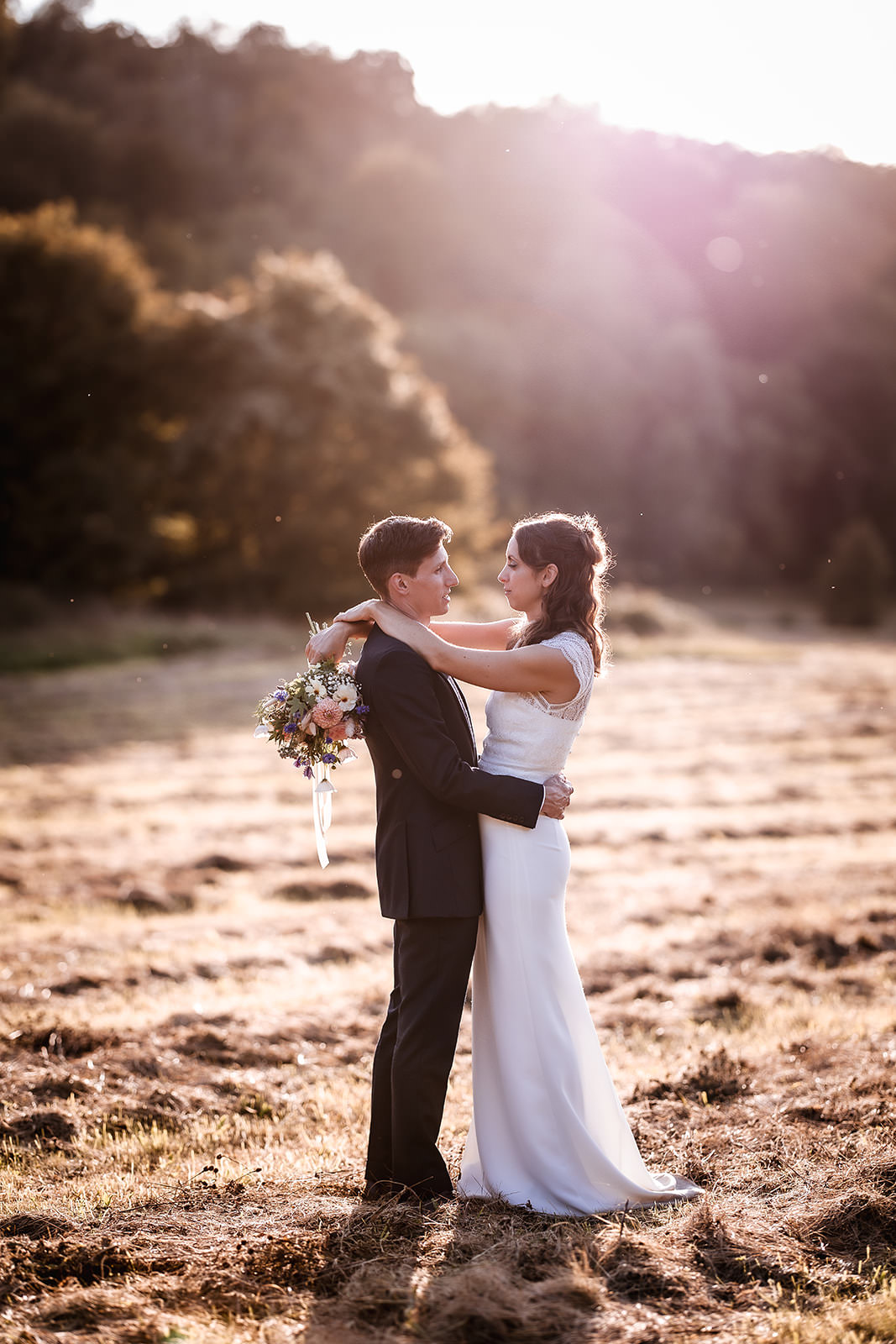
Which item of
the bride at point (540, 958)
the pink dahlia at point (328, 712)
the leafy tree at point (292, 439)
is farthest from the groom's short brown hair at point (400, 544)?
the leafy tree at point (292, 439)

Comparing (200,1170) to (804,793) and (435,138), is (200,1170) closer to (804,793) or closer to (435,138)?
(804,793)

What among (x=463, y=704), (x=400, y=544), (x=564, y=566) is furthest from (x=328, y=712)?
(x=564, y=566)

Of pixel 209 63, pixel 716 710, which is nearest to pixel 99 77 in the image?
pixel 209 63

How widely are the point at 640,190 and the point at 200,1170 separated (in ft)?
188

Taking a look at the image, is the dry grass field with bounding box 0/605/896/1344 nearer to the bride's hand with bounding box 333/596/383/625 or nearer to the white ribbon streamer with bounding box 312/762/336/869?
the white ribbon streamer with bounding box 312/762/336/869

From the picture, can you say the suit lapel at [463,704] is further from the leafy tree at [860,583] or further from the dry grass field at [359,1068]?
the leafy tree at [860,583]

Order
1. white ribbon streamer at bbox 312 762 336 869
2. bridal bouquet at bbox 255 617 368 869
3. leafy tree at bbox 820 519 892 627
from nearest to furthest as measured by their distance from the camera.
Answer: bridal bouquet at bbox 255 617 368 869 < white ribbon streamer at bbox 312 762 336 869 < leafy tree at bbox 820 519 892 627

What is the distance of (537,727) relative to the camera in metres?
4.33

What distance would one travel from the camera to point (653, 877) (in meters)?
11.5

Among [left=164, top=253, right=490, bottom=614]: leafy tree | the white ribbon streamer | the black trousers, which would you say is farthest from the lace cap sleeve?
[left=164, top=253, right=490, bottom=614]: leafy tree

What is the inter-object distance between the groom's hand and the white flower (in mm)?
806

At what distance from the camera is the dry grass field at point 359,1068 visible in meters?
3.44

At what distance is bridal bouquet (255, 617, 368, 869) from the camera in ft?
13.6

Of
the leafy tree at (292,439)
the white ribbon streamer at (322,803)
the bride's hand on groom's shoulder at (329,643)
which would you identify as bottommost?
the white ribbon streamer at (322,803)
